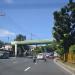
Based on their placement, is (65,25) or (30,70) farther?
(65,25)

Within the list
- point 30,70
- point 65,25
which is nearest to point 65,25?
point 65,25

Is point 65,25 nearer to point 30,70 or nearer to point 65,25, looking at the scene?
point 65,25

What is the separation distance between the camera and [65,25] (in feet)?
164

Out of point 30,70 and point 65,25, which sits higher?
point 65,25

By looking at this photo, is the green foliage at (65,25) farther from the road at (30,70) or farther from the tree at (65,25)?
the road at (30,70)

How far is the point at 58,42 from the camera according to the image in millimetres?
52562

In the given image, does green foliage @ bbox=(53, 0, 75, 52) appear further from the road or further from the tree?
the road

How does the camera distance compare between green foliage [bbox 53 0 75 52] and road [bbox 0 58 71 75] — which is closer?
road [bbox 0 58 71 75]

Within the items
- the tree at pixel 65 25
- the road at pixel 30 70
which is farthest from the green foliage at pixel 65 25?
the road at pixel 30 70

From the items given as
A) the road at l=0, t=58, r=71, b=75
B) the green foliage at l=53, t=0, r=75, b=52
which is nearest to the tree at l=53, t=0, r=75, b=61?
the green foliage at l=53, t=0, r=75, b=52

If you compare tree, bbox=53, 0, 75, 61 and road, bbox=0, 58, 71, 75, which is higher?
tree, bbox=53, 0, 75, 61

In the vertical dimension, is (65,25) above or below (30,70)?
above

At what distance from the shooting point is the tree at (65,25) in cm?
4944

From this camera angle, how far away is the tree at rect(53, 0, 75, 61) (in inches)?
1946
